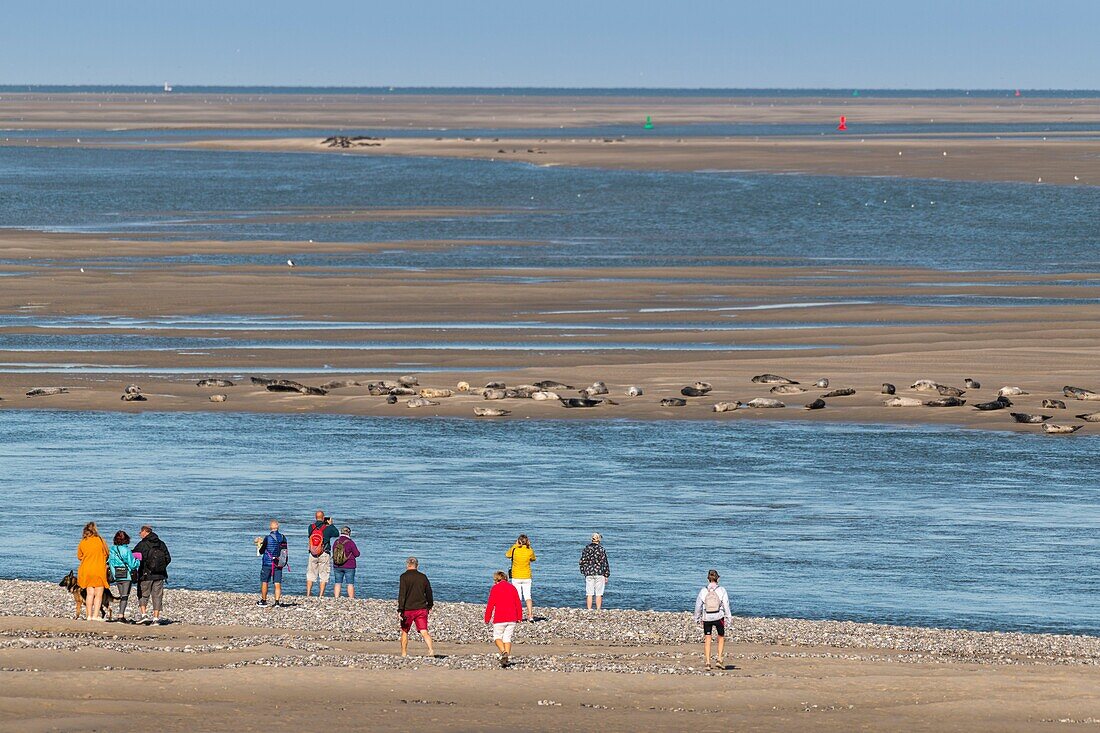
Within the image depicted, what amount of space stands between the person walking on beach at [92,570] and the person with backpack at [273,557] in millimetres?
2357

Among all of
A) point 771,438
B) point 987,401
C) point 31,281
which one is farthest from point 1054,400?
point 31,281

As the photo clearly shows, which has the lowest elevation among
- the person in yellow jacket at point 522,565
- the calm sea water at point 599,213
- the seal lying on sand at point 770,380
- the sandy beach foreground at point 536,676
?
the sandy beach foreground at point 536,676

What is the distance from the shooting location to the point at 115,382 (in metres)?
46.9

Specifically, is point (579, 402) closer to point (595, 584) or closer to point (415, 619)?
point (595, 584)

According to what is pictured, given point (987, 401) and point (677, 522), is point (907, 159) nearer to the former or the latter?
point (987, 401)

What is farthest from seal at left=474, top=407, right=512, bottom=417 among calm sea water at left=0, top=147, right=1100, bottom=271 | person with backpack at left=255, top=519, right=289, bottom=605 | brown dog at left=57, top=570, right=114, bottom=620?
calm sea water at left=0, top=147, right=1100, bottom=271

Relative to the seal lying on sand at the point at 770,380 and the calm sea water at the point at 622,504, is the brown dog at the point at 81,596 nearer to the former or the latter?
the calm sea water at the point at 622,504

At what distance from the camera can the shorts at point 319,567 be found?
26922 millimetres

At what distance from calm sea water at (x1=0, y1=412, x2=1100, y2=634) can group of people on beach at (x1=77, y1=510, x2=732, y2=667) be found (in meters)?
1.38

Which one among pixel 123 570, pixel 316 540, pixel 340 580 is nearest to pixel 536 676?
pixel 123 570

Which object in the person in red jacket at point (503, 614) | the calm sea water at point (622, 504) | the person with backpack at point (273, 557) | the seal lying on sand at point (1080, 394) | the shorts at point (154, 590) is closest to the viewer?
the person in red jacket at point (503, 614)

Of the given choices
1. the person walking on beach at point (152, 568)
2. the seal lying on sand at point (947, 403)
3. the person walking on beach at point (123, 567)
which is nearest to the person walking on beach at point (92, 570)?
the person walking on beach at point (123, 567)

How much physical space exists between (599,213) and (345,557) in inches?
2768

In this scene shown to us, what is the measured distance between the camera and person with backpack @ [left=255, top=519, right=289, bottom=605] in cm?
2525
